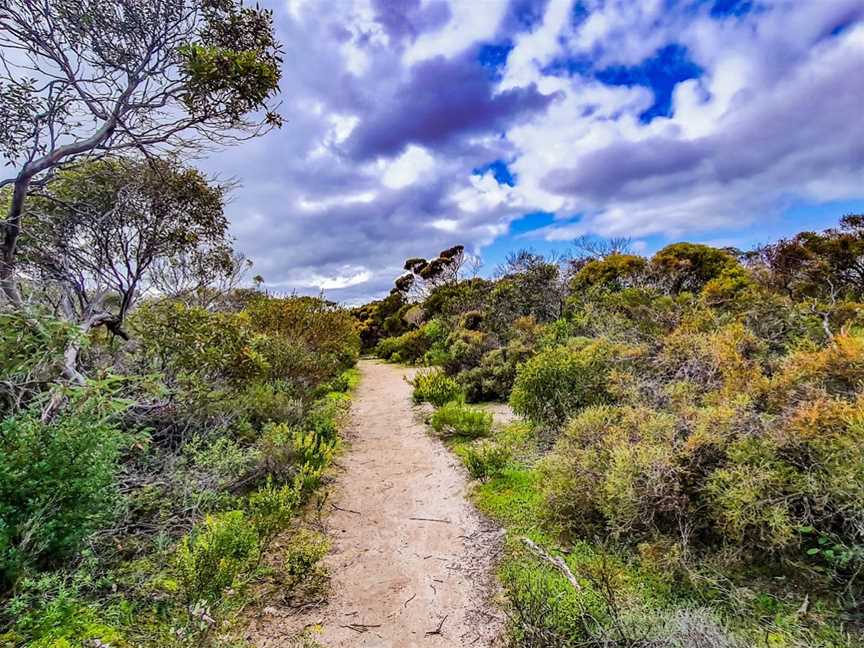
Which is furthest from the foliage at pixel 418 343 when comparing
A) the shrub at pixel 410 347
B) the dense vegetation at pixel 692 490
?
the dense vegetation at pixel 692 490

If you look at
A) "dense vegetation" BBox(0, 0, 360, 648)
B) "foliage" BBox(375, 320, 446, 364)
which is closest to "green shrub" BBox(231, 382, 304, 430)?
"dense vegetation" BBox(0, 0, 360, 648)

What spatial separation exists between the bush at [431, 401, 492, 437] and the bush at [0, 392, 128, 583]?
520 cm

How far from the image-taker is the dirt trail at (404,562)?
114 inches

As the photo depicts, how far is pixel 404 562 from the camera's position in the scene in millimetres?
3779

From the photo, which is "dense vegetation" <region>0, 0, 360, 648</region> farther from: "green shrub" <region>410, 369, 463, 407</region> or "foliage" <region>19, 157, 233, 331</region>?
"green shrub" <region>410, 369, 463, 407</region>

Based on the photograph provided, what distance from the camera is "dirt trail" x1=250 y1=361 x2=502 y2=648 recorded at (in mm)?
2887

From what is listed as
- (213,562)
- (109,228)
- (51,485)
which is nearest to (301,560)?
(213,562)

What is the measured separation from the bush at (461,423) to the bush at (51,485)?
5203 mm

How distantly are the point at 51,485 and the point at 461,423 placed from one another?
18.3 ft

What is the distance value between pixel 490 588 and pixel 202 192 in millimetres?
6667

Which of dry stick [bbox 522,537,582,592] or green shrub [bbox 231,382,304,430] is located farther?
green shrub [bbox 231,382,304,430]

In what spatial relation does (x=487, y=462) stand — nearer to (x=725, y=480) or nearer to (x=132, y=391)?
(x=725, y=480)

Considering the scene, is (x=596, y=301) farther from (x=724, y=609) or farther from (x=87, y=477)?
→ (x=87, y=477)

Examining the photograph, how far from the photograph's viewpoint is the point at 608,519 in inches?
141
